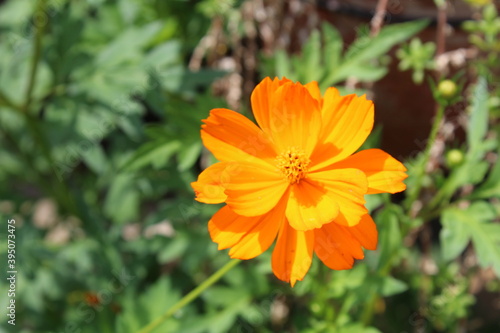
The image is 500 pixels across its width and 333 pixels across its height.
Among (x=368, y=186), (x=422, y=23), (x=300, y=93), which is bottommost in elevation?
(x=368, y=186)

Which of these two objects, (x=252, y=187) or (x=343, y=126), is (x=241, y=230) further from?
(x=343, y=126)

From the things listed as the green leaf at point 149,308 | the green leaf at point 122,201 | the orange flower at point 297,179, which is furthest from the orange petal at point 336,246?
the green leaf at point 122,201

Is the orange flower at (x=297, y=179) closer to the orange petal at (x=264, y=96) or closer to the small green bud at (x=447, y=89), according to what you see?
the orange petal at (x=264, y=96)

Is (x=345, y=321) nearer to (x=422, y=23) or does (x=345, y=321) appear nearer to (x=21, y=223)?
(x=422, y=23)

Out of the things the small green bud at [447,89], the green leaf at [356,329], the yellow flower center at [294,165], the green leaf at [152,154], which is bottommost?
the green leaf at [356,329]

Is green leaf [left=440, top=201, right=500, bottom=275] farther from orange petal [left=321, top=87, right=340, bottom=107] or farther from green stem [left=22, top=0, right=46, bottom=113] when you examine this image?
green stem [left=22, top=0, right=46, bottom=113]

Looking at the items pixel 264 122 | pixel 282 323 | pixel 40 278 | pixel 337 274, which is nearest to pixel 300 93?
pixel 264 122
